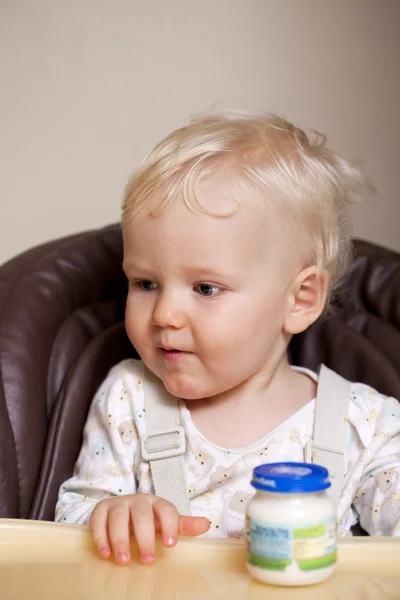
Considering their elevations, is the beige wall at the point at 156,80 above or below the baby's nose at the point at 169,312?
above

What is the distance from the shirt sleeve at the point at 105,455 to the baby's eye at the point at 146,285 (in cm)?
16

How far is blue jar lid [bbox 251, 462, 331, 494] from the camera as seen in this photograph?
2.37 ft

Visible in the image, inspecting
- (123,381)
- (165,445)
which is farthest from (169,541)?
(123,381)

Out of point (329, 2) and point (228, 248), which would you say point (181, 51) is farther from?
point (228, 248)

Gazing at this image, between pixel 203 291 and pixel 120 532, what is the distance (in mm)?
348

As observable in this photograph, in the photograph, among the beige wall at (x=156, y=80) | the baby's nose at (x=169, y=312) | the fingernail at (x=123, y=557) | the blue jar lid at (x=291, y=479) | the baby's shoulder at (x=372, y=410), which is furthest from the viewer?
the beige wall at (x=156, y=80)

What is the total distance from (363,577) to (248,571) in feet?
0.36

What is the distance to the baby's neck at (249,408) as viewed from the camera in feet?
3.85

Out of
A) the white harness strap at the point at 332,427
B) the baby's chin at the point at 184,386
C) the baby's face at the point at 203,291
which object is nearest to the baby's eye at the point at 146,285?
the baby's face at the point at 203,291

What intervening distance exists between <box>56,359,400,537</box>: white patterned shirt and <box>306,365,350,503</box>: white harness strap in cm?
2

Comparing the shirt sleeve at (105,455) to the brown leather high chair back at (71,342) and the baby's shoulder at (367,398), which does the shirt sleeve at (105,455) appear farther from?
the baby's shoulder at (367,398)

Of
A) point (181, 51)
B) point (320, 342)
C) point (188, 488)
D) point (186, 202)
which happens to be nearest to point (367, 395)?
point (320, 342)

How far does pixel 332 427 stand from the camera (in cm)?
115

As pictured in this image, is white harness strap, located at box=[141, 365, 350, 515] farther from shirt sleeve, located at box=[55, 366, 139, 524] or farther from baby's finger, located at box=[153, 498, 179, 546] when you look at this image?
baby's finger, located at box=[153, 498, 179, 546]
